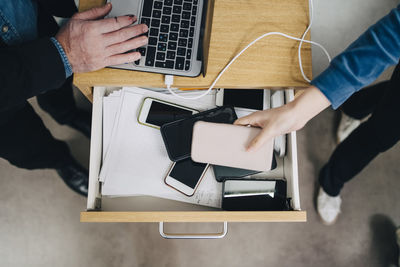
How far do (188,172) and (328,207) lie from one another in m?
0.84

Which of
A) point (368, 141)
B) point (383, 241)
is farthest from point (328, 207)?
point (368, 141)

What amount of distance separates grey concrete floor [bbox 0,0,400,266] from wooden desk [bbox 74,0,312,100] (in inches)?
31.7

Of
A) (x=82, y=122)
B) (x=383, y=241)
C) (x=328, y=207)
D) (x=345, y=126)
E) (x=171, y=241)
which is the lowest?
(x=171, y=241)

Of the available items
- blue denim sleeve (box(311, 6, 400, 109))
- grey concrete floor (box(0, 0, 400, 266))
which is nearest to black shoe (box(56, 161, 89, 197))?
grey concrete floor (box(0, 0, 400, 266))

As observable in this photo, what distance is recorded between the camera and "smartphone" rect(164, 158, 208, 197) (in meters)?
0.83

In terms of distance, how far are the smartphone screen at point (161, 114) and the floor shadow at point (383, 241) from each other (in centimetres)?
113

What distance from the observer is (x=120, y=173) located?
842 mm

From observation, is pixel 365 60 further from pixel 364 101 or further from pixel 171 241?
pixel 171 241

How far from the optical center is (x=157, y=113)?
0.86 m

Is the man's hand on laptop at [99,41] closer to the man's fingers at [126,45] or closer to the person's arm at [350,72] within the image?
the man's fingers at [126,45]

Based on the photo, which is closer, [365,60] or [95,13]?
[365,60]

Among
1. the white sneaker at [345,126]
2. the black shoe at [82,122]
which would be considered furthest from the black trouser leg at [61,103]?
the white sneaker at [345,126]

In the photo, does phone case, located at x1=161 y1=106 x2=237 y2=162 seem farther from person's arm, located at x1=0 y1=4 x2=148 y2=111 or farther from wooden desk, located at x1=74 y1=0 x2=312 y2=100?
person's arm, located at x1=0 y1=4 x2=148 y2=111

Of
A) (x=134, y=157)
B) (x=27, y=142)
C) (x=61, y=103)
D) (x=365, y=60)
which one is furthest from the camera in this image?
(x=61, y=103)
